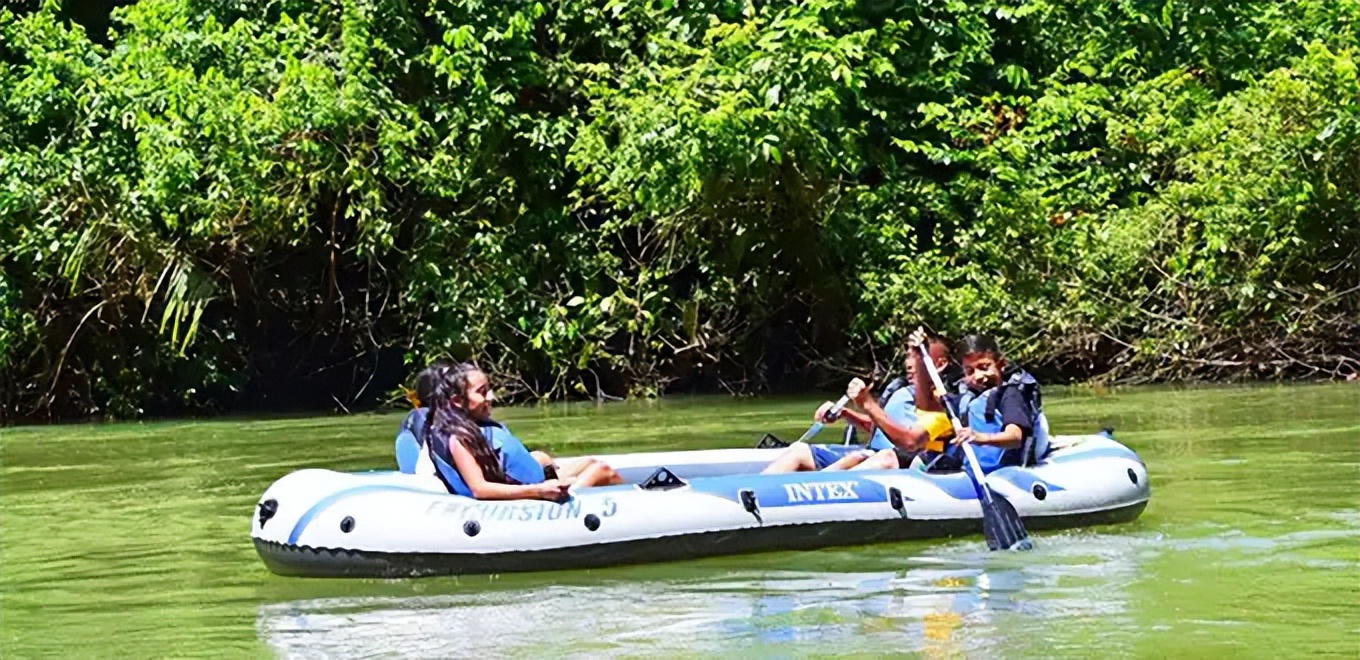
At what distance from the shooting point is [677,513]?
825 cm

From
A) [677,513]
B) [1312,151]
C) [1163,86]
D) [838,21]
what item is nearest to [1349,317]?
[1312,151]

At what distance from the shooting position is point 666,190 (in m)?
17.0

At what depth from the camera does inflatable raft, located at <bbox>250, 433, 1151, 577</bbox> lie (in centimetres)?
795

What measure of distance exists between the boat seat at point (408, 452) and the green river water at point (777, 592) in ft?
2.54

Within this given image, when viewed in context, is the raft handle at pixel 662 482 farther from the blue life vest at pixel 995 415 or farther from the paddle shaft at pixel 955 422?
the blue life vest at pixel 995 415

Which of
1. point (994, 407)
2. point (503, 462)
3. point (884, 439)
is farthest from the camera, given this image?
point (884, 439)

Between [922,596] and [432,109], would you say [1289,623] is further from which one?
[432,109]

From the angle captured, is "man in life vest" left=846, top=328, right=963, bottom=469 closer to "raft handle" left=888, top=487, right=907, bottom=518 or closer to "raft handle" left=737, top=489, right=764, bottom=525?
"raft handle" left=888, top=487, right=907, bottom=518

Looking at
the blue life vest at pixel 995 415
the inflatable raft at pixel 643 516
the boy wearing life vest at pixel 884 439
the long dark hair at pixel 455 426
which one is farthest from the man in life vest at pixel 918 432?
the long dark hair at pixel 455 426

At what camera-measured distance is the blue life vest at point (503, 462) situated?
825cm

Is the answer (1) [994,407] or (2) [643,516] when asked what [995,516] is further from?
(2) [643,516]

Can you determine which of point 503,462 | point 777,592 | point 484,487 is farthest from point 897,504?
point 484,487

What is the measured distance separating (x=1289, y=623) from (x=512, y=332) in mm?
12220

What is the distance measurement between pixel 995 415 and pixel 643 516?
1.83 m
